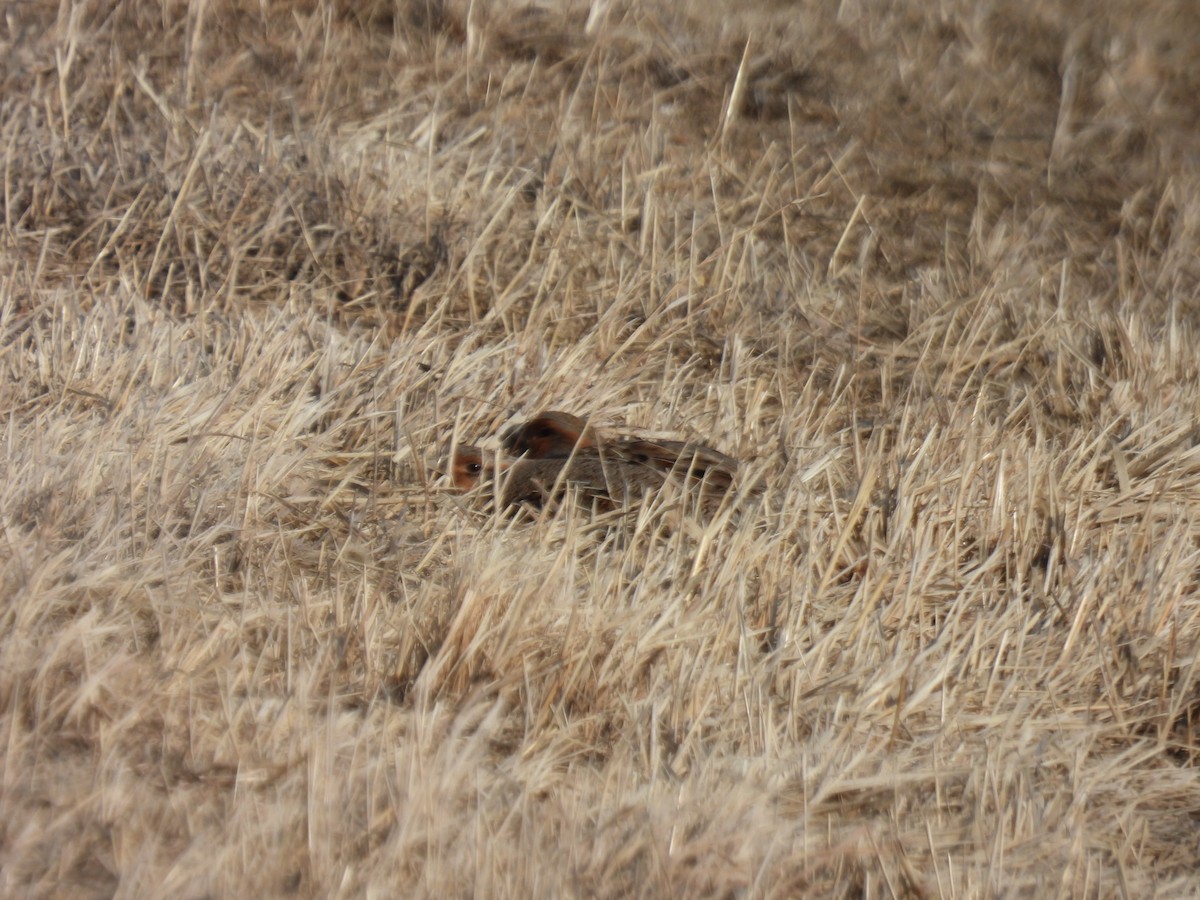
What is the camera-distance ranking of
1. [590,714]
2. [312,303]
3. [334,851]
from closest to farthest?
[334,851], [590,714], [312,303]

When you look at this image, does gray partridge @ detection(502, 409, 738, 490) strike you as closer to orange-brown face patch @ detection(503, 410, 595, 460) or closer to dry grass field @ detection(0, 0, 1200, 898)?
orange-brown face patch @ detection(503, 410, 595, 460)

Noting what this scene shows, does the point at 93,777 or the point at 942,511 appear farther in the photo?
the point at 942,511

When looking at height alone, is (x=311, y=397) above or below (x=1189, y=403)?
below

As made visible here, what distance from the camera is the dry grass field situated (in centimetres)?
209

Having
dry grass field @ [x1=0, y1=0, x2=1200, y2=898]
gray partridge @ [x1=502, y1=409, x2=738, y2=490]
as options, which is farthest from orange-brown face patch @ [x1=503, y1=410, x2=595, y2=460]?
dry grass field @ [x1=0, y1=0, x2=1200, y2=898]

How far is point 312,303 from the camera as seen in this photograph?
369 centimetres

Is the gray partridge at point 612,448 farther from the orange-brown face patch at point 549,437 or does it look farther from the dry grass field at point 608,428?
the dry grass field at point 608,428

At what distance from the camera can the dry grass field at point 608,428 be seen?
2092mm

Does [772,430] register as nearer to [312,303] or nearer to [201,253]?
[312,303]

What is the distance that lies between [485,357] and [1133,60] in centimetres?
267

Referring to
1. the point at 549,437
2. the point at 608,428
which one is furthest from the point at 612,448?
the point at 608,428

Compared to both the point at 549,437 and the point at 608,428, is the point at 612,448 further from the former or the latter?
the point at 608,428

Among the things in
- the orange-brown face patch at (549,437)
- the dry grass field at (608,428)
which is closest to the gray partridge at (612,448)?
the orange-brown face patch at (549,437)

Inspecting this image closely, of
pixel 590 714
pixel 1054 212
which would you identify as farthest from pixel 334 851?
pixel 1054 212
